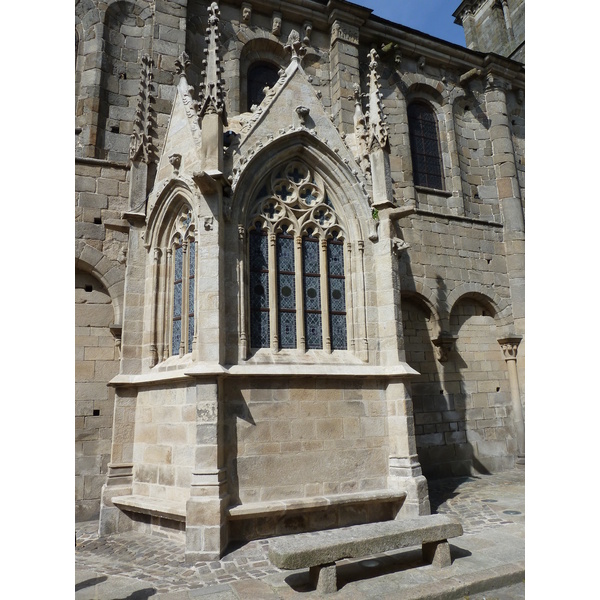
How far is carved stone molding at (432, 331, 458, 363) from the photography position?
10080 mm

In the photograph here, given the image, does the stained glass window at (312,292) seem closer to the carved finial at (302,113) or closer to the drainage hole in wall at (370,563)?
the carved finial at (302,113)

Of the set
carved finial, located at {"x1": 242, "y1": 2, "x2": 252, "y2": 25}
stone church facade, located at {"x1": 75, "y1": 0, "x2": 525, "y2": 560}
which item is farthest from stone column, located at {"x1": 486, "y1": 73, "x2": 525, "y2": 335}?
carved finial, located at {"x1": 242, "y1": 2, "x2": 252, "y2": 25}

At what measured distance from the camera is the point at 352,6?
10.9m

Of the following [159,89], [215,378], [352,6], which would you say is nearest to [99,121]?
[159,89]

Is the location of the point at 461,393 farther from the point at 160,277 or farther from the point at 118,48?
the point at 118,48

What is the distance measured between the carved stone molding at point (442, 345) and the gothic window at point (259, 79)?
6467mm

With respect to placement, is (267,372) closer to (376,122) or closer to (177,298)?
(177,298)

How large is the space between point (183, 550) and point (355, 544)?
2262mm

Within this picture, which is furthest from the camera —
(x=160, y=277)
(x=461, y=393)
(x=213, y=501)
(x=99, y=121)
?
(x=461, y=393)

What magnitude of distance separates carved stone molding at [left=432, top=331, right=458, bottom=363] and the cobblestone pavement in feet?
9.86

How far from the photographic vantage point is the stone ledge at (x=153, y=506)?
568 centimetres

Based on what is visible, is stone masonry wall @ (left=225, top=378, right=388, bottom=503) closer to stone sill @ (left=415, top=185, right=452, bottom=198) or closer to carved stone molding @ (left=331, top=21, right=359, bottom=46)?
stone sill @ (left=415, top=185, right=452, bottom=198)

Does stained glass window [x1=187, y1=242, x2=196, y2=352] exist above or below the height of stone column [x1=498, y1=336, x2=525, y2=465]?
above

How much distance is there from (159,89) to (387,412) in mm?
7252
